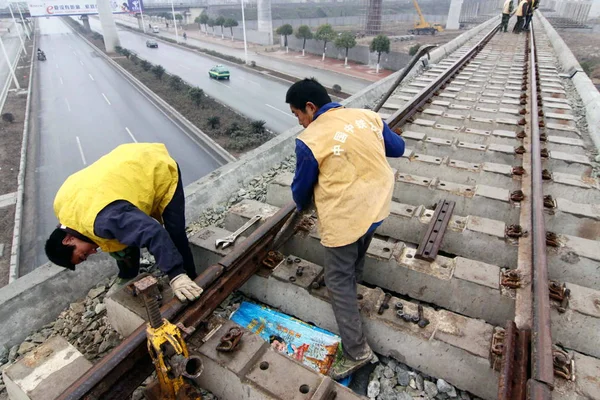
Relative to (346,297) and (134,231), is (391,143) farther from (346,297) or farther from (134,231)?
(134,231)

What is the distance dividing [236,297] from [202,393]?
0.83 m

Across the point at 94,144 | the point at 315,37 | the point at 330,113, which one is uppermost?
the point at 330,113

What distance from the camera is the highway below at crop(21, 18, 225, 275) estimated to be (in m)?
16.1

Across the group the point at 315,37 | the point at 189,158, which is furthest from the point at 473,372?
the point at 315,37

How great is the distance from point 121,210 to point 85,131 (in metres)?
24.3

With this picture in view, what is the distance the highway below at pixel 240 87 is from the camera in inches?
994

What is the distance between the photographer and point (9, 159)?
1855cm

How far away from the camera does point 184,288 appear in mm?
2326

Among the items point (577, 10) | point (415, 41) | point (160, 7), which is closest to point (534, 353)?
point (415, 41)

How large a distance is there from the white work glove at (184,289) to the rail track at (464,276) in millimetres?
77

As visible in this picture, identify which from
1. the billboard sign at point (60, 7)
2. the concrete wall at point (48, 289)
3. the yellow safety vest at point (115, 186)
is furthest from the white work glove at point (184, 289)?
the billboard sign at point (60, 7)

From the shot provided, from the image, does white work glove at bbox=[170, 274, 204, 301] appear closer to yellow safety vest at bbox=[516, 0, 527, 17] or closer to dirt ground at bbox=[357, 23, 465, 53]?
yellow safety vest at bbox=[516, 0, 527, 17]

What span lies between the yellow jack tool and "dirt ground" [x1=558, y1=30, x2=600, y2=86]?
91.4 ft

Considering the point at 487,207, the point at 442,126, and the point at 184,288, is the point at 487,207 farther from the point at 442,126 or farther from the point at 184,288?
the point at 184,288
